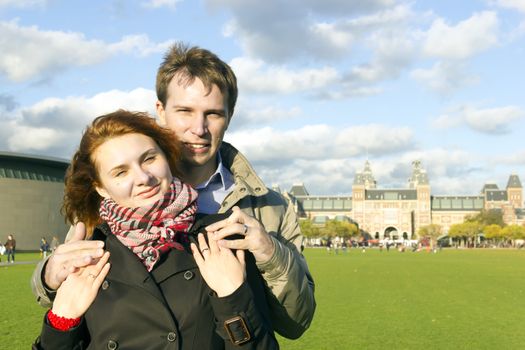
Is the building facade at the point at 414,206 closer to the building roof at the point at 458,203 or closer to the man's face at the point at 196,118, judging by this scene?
the building roof at the point at 458,203

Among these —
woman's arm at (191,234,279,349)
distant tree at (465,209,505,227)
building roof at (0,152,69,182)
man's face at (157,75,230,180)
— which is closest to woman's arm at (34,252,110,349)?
woman's arm at (191,234,279,349)

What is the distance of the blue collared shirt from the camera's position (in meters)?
2.92

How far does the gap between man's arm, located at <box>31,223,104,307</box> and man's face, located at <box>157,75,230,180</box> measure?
0.63 meters

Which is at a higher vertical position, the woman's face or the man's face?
the man's face

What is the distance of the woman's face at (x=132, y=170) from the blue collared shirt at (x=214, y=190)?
49 cm

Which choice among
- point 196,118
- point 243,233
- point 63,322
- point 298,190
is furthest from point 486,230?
point 63,322

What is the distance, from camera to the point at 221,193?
2.96 meters

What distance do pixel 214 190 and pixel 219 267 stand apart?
741 millimetres

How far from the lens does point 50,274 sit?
2.43m

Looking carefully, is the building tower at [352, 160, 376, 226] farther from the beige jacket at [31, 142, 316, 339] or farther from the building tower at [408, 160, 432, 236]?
the beige jacket at [31, 142, 316, 339]

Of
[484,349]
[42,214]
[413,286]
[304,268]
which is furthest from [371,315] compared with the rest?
[42,214]

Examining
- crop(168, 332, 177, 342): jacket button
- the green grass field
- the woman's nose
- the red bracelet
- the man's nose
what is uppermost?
the man's nose

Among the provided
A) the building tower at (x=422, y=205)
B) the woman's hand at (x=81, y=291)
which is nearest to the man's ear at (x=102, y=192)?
the woman's hand at (x=81, y=291)

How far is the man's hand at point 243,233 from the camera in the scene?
90.6 inches
